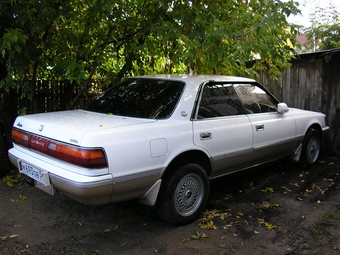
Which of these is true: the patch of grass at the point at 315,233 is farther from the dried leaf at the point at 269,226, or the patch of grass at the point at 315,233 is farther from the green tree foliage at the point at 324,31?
the green tree foliage at the point at 324,31

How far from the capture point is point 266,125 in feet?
15.6

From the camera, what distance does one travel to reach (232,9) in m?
5.30

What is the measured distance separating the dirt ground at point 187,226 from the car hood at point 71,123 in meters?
1.06

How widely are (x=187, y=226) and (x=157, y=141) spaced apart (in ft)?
3.56

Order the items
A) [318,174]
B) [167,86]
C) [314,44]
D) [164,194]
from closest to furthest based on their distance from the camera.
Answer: [164,194]
[167,86]
[318,174]
[314,44]

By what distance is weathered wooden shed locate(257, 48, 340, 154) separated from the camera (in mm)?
6848

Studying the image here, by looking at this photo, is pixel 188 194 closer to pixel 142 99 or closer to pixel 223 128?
pixel 223 128

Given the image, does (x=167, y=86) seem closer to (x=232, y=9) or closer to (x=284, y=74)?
(x=232, y=9)

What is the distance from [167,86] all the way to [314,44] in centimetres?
1157

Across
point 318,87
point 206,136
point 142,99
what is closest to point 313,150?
point 318,87

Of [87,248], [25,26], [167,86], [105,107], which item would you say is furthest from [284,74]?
[87,248]

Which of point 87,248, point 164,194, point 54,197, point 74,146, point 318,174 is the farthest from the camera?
point 318,174

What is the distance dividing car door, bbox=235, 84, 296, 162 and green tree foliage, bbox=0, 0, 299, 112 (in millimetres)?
448

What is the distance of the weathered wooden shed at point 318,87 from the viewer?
6.85 m
